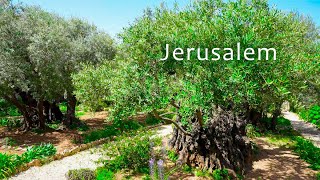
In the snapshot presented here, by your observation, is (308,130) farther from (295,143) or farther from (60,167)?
(60,167)

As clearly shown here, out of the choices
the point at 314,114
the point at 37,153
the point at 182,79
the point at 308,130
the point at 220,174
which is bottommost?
the point at 220,174

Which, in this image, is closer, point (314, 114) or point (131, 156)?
point (131, 156)

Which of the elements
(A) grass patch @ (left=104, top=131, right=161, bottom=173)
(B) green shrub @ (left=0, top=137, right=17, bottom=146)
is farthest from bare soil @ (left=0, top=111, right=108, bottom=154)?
(A) grass patch @ (left=104, top=131, right=161, bottom=173)

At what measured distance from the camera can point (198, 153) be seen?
14.4 meters

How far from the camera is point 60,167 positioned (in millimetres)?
14812

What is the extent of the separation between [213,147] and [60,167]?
7.49 metres

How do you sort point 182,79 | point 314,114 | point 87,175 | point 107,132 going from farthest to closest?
point 314,114
point 107,132
point 87,175
point 182,79

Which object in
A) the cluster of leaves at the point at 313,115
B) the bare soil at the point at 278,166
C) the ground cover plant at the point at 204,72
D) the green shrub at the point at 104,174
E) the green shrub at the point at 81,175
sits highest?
the ground cover plant at the point at 204,72

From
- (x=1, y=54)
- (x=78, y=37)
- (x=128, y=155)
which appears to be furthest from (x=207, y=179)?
(x=78, y=37)

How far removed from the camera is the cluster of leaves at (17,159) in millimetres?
13793

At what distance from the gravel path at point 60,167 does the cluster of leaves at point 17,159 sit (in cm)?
46

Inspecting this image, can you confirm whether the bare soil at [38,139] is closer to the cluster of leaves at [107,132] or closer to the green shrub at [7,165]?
the cluster of leaves at [107,132]

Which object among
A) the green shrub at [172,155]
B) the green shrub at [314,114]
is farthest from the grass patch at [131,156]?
the green shrub at [314,114]

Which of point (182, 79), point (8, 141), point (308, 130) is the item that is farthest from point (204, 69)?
point (308, 130)
